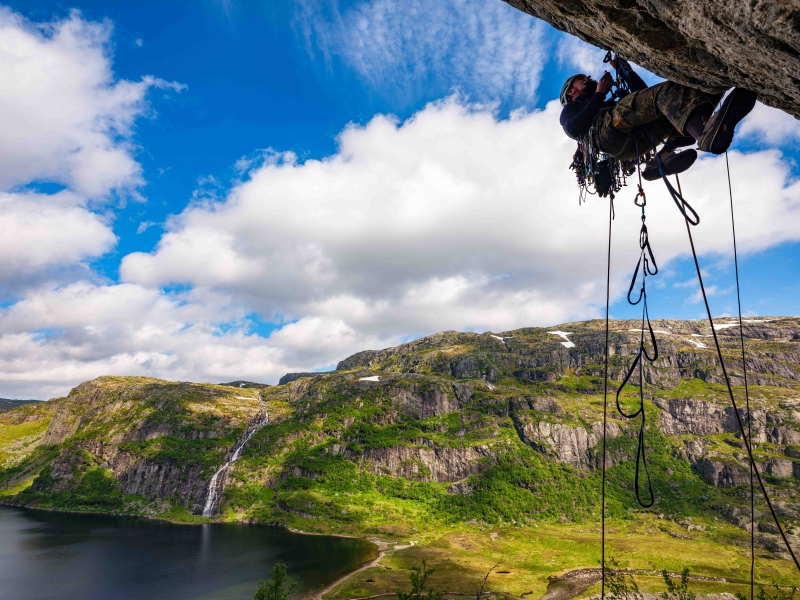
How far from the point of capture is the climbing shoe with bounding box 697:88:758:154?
5.80 m

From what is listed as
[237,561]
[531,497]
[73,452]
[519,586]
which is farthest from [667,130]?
[73,452]

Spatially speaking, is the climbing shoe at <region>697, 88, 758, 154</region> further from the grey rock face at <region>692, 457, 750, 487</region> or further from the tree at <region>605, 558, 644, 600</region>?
the grey rock face at <region>692, 457, 750, 487</region>

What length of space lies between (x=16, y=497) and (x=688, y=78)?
596ft

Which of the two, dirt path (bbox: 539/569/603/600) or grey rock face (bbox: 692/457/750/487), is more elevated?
grey rock face (bbox: 692/457/750/487)

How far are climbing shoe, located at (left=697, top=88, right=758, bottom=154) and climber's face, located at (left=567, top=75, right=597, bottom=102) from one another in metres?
3.07

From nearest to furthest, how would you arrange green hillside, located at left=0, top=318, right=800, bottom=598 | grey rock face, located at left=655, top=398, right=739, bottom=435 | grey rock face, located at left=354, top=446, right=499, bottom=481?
green hillside, located at left=0, top=318, right=800, bottom=598 → grey rock face, located at left=354, top=446, right=499, bottom=481 → grey rock face, located at left=655, top=398, right=739, bottom=435

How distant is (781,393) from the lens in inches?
5477

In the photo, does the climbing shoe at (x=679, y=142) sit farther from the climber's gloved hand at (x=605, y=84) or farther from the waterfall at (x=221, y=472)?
the waterfall at (x=221, y=472)

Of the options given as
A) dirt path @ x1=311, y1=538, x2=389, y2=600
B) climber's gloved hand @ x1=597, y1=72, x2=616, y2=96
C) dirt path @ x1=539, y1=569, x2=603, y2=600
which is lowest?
dirt path @ x1=311, y1=538, x2=389, y2=600

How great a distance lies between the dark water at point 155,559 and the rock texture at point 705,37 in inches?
2589

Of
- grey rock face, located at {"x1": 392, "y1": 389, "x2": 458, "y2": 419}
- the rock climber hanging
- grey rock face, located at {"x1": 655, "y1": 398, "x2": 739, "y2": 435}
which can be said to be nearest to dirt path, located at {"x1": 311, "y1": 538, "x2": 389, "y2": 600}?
grey rock face, located at {"x1": 392, "y1": 389, "x2": 458, "y2": 419}

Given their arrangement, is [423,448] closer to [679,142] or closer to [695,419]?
[695,419]

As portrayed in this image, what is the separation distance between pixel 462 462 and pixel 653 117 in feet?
408

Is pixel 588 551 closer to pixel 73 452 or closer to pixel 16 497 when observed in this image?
pixel 73 452
